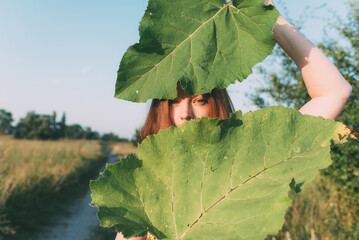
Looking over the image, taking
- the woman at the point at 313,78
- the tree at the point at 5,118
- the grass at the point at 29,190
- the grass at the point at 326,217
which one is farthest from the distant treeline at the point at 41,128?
the woman at the point at 313,78

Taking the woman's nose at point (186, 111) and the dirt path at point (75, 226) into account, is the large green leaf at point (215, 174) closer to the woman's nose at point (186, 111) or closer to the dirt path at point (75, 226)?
the woman's nose at point (186, 111)

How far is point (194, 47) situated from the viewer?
636 millimetres

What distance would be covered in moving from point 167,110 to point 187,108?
0.27 meters

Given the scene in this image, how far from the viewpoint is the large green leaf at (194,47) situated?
0.60 m

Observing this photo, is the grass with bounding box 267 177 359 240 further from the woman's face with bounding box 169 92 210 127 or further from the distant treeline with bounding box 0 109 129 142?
the distant treeline with bounding box 0 109 129 142

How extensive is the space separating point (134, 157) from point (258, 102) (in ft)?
15.5

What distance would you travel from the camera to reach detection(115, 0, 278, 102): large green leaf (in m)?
0.60

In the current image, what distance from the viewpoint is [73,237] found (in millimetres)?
7410

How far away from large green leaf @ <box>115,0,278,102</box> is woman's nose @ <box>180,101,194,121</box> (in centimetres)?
73

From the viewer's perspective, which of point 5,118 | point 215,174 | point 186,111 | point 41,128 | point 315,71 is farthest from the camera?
point 5,118

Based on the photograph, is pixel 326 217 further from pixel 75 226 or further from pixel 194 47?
pixel 75 226

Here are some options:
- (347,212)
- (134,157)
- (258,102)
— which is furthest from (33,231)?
(134,157)

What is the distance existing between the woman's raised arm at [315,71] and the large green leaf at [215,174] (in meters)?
0.48

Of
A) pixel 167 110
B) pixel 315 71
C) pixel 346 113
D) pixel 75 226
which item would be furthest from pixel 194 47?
pixel 75 226
